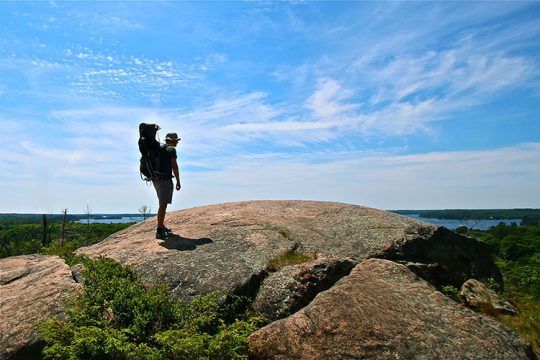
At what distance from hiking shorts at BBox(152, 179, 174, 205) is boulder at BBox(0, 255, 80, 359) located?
2774 mm

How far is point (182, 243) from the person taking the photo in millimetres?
10156

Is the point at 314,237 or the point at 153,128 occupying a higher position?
the point at 153,128

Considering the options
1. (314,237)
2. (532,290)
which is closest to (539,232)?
(532,290)

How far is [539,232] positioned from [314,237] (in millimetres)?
101628

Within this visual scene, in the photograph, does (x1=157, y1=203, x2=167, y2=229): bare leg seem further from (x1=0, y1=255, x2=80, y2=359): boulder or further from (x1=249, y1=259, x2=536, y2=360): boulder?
(x1=249, y1=259, x2=536, y2=360): boulder

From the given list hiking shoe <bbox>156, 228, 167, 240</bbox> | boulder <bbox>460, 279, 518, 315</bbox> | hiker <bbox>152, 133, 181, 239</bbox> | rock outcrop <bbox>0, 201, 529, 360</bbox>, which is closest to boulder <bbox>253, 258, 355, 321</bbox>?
A: rock outcrop <bbox>0, 201, 529, 360</bbox>

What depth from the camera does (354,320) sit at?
6.41m

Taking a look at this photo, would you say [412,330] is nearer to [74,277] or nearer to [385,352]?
[385,352]

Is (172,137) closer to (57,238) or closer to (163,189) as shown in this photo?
(163,189)

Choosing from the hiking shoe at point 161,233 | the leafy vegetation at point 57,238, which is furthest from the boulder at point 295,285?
the leafy vegetation at point 57,238

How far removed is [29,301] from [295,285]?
198 inches

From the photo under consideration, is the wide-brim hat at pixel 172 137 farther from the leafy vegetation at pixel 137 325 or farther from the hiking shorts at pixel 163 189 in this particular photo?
the leafy vegetation at pixel 137 325

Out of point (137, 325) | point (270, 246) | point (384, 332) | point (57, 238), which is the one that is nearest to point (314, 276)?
point (270, 246)

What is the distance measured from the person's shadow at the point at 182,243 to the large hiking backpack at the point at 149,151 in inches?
66.3
